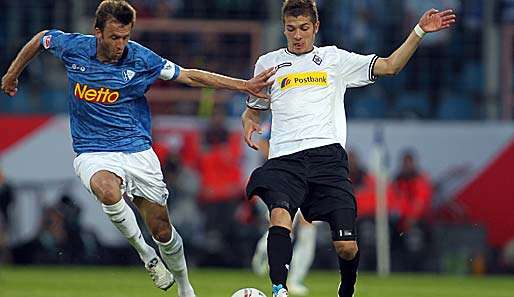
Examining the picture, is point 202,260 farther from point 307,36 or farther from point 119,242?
point 307,36

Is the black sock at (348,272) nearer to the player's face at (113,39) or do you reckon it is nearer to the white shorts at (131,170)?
the white shorts at (131,170)

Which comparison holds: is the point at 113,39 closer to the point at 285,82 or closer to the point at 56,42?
the point at 56,42

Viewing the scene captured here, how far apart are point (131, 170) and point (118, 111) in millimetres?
499

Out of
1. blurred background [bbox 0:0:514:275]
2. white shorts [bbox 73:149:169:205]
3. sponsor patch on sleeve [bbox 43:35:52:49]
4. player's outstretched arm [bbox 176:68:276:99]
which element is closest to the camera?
player's outstretched arm [bbox 176:68:276:99]

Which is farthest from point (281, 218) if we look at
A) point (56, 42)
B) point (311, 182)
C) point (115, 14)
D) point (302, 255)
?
point (302, 255)

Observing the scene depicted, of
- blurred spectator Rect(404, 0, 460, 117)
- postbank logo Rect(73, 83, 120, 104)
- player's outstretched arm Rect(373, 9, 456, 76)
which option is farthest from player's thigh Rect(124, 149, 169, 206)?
blurred spectator Rect(404, 0, 460, 117)

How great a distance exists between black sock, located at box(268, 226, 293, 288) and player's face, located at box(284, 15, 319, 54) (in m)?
1.51

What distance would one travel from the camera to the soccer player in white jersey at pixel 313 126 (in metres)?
11.0

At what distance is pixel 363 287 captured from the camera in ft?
58.5

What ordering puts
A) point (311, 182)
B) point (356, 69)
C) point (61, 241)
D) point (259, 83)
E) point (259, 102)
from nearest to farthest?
point (311, 182)
point (259, 83)
point (356, 69)
point (259, 102)
point (61, 241)

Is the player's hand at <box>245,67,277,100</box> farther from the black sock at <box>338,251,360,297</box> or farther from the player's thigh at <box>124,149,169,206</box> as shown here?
the black sock at <box>338,251,360,297</box>

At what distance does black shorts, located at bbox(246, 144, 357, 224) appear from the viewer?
11.0m

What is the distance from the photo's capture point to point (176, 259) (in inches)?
478

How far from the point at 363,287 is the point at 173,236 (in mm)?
6200
